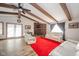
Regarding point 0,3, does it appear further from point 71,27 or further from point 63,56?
point 63,56

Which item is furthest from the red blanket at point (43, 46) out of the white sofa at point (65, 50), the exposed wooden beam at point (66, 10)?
the exposed wooden beam at point (66, 10)

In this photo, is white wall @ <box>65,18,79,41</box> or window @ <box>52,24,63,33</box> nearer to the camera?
white wall @ <box>65,18,79,41</box>

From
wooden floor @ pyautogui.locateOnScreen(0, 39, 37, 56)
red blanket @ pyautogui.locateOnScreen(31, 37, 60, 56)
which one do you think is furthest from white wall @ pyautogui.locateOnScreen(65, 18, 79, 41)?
wooden floor @ pyautogui.locateOnScreen(0, 39, 37, 56)

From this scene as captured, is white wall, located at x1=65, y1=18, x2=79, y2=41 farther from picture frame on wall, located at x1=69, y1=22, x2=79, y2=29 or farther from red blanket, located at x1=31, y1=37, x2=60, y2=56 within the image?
red blanket, located at x1=31, y1=37, x2=60, y2=56

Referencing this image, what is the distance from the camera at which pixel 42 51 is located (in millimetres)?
1777

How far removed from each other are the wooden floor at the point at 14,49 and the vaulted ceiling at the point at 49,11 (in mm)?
561

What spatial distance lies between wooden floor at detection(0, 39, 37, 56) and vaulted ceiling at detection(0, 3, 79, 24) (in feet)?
1.84

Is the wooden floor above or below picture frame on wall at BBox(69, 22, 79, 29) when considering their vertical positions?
below

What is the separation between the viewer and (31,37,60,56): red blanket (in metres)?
1.77

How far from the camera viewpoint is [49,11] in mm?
1812

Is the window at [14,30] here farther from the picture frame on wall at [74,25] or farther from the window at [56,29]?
the picture frame on wall at [74,25]

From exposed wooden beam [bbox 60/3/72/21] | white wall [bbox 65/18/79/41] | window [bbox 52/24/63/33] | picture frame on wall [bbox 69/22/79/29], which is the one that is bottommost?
white wall [bbox 65/18/79/41]

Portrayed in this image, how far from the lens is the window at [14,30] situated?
5.97 ft

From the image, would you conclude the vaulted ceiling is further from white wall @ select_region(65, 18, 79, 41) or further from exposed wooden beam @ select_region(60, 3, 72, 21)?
white wall @ select_region(65, 18, 79, 41)
